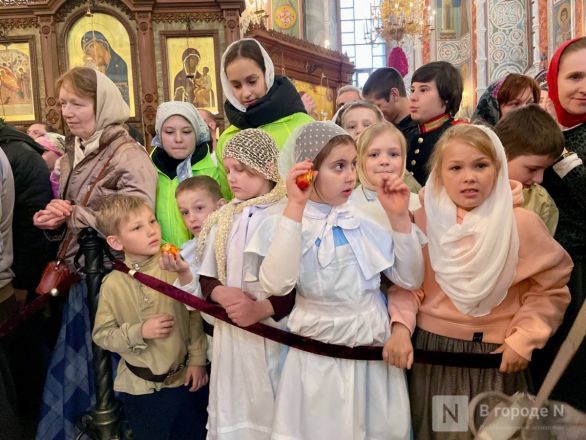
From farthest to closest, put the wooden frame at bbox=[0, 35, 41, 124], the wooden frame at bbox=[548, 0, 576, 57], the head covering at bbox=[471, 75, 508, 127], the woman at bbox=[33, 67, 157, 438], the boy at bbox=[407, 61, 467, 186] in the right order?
the wooden frame at bbox=[548, 0, 576, 57] < the wooden frame at bbox=[0, 35, 41, 124] < the head covering at bbox=[471, 75, 508, 127] < the boy at bbox=[407, 61, 467, 186] < the woman at bbox=[33, 67, 157, 438]

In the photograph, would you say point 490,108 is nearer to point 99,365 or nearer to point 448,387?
point 448,387

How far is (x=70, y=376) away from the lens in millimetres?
2723

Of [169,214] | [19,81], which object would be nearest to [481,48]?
[19,81]

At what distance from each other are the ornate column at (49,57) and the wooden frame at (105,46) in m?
0.19

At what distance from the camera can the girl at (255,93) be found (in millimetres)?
2828

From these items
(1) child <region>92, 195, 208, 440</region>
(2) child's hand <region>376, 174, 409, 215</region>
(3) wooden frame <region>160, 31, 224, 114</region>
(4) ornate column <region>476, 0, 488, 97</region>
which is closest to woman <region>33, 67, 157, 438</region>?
(1) child <region>92, 195, 208, 440</region>

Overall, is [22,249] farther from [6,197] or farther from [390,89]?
[390,89]

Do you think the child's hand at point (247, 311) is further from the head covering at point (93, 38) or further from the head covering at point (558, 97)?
the head covering at point (93, 38)

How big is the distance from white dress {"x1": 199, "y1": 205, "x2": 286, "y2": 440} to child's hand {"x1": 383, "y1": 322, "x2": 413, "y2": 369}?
458mm

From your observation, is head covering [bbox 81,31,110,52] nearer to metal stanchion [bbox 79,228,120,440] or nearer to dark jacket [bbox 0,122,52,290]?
dark jacket [bbox 0,122,52,290]

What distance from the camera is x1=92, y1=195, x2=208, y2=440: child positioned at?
2316 millimetres

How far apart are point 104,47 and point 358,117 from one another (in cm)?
640

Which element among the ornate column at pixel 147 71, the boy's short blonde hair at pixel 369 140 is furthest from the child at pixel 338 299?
the ornate column at pixel 147 71

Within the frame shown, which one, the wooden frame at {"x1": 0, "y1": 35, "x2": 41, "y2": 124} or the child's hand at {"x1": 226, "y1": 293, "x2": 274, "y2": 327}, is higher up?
the wooden frame at {"x1": 0, "y1": 35, "x2": 41, "y2": 124}
